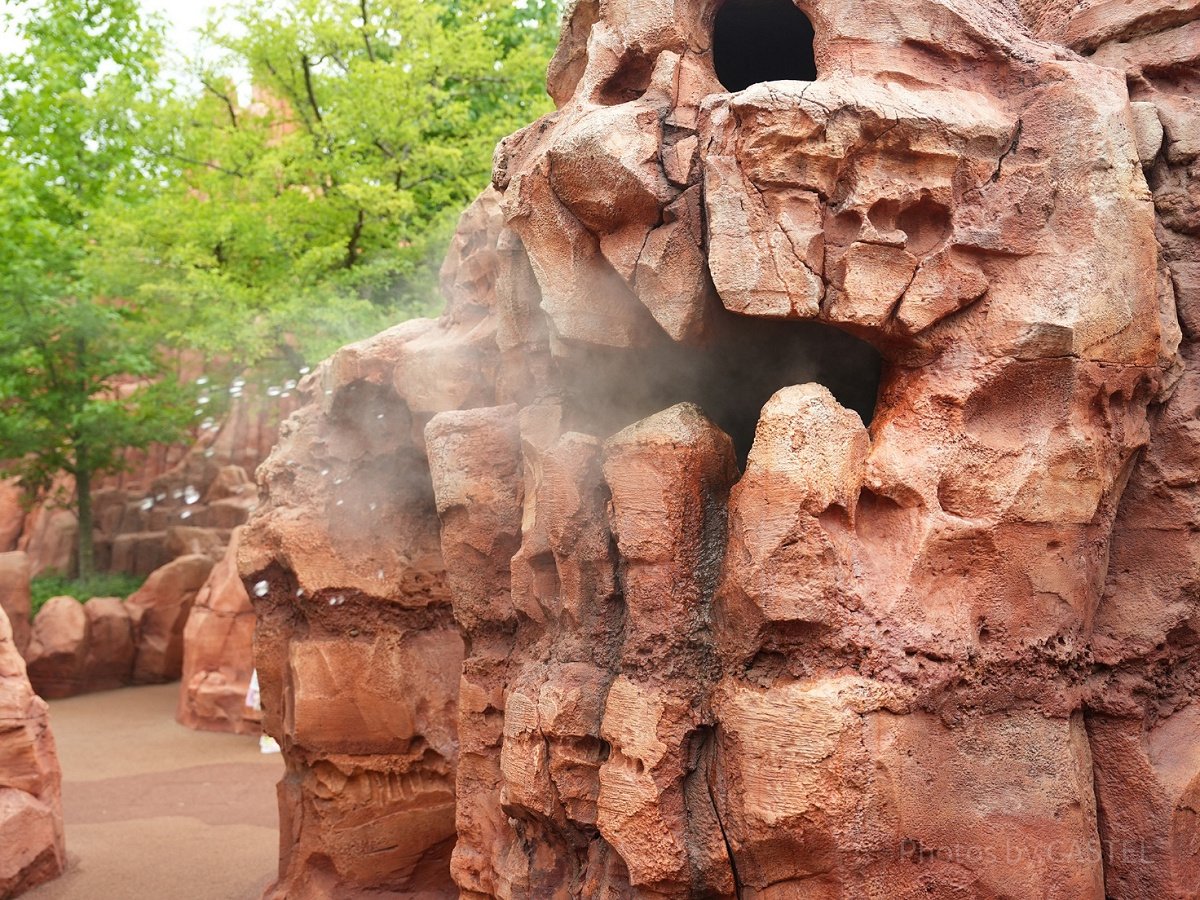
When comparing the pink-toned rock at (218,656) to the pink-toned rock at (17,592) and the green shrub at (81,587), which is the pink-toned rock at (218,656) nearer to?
the pink-toned rock at (17,592)

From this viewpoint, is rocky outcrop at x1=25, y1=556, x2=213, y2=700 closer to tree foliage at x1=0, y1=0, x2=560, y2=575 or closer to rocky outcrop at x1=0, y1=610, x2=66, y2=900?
tree foliage at x1=0, y1=0, x2=560, y2=575

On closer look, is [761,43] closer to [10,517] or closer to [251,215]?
[251,215]

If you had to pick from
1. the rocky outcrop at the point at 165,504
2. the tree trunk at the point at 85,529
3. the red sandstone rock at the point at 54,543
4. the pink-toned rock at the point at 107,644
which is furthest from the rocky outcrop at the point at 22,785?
the red sandstone rock at the point at 54,543

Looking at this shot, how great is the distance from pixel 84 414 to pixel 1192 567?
13.7 m

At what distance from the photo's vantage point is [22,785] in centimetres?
732

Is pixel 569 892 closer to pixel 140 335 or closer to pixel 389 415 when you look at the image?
pixel 389 415

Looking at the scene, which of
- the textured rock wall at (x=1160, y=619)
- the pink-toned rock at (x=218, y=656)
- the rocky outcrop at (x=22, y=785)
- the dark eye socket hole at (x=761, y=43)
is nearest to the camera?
the textured rock wall at (x=1160, y=619)

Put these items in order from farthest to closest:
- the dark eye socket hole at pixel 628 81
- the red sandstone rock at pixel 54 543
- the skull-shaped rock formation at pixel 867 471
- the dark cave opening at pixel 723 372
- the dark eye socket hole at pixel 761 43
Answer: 1. the red sandstone rock at pixel 54 543
2. the dark eye socket hole at pixel 761 43
3. the dark cave opening at pixel 723 372
4. the dark eye socket hole at pixel 628 81
5. the skull-shaped rock formation at pixel 867 471

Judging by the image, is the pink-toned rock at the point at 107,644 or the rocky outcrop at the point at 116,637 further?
the pink-toned rock at the point at 107,644

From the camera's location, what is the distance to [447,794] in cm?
661

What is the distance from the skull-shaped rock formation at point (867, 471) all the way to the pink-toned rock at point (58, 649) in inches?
420

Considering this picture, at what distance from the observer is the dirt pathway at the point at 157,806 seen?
766cm

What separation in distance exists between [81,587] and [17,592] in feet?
9.01

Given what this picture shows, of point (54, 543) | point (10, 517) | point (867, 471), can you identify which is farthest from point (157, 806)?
point (10, 517)
